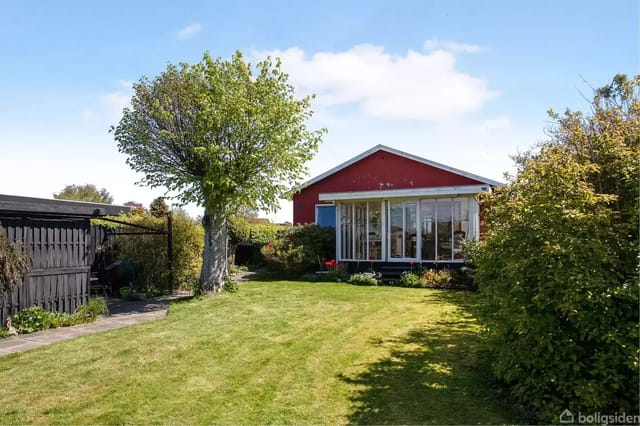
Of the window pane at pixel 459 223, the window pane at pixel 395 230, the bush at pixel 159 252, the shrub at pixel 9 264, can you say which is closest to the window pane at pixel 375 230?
the window pane at pixel 395 230

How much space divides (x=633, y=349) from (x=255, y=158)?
8.33 meters

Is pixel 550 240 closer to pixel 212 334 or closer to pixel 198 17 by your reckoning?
pixel 212 334

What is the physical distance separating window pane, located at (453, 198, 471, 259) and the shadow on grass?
8.13 metres

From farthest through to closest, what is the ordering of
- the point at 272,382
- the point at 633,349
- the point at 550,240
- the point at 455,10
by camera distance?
the point at 455,10
the point at 272,382
the point at 550,240
the point at 633,349

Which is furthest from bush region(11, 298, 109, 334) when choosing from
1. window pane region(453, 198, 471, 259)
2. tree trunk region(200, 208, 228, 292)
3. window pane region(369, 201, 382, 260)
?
window pane region(453, 198, 471, 259)

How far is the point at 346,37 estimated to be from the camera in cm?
1035

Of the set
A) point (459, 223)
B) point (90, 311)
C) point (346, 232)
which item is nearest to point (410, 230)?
point (459, 223)

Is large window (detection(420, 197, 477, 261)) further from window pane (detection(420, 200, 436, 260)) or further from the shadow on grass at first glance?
the shadow on grass

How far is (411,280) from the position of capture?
13109 millimetres

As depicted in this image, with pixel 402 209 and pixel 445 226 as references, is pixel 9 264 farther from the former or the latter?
pixel 445 226

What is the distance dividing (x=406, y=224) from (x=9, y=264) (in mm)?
11699

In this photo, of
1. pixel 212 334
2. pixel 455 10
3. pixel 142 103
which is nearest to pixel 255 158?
pixel 142 103

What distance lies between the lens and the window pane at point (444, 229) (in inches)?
559

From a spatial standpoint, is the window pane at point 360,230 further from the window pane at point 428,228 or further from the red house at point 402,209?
the window pane at point 428,228
